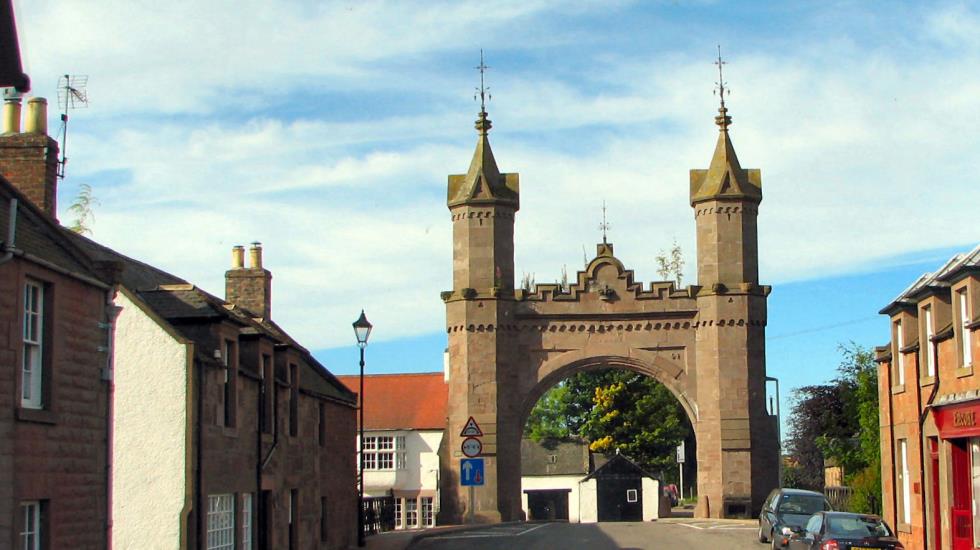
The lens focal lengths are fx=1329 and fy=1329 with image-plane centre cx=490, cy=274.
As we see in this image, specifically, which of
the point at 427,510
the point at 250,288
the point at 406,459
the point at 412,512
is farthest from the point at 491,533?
the point at 412,512

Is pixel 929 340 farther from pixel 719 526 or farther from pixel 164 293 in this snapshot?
pixel 719 526

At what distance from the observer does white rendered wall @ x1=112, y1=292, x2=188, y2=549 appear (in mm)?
18906

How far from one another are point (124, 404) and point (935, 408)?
15.0m

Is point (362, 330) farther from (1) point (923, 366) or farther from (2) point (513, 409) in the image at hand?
(2) point (513, 409)

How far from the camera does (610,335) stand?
49.7m

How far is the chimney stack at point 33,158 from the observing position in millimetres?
19703

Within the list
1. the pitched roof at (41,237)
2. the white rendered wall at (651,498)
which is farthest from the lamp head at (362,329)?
the white rendered wall at (651,498)

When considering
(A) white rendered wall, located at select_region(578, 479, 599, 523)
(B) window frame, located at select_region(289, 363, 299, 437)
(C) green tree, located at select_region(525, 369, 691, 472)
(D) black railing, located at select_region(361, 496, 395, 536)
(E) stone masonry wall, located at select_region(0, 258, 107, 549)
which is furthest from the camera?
(C) green tree, located at select_region(525, 369, 691, 472)

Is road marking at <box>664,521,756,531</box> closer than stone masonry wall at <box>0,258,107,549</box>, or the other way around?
stone masonry wall at <box>0,258,107,549</box>

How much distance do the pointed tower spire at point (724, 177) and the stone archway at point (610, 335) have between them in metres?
0.06

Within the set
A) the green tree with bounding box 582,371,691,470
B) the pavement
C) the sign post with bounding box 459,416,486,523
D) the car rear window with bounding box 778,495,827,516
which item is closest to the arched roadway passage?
the pavement

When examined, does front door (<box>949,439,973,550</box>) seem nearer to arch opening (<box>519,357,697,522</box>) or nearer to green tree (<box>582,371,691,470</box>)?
arch opening (<box>519,357,697,522</box>)

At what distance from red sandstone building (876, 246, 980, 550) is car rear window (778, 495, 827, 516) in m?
1.75

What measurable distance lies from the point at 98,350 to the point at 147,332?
7.34ft
